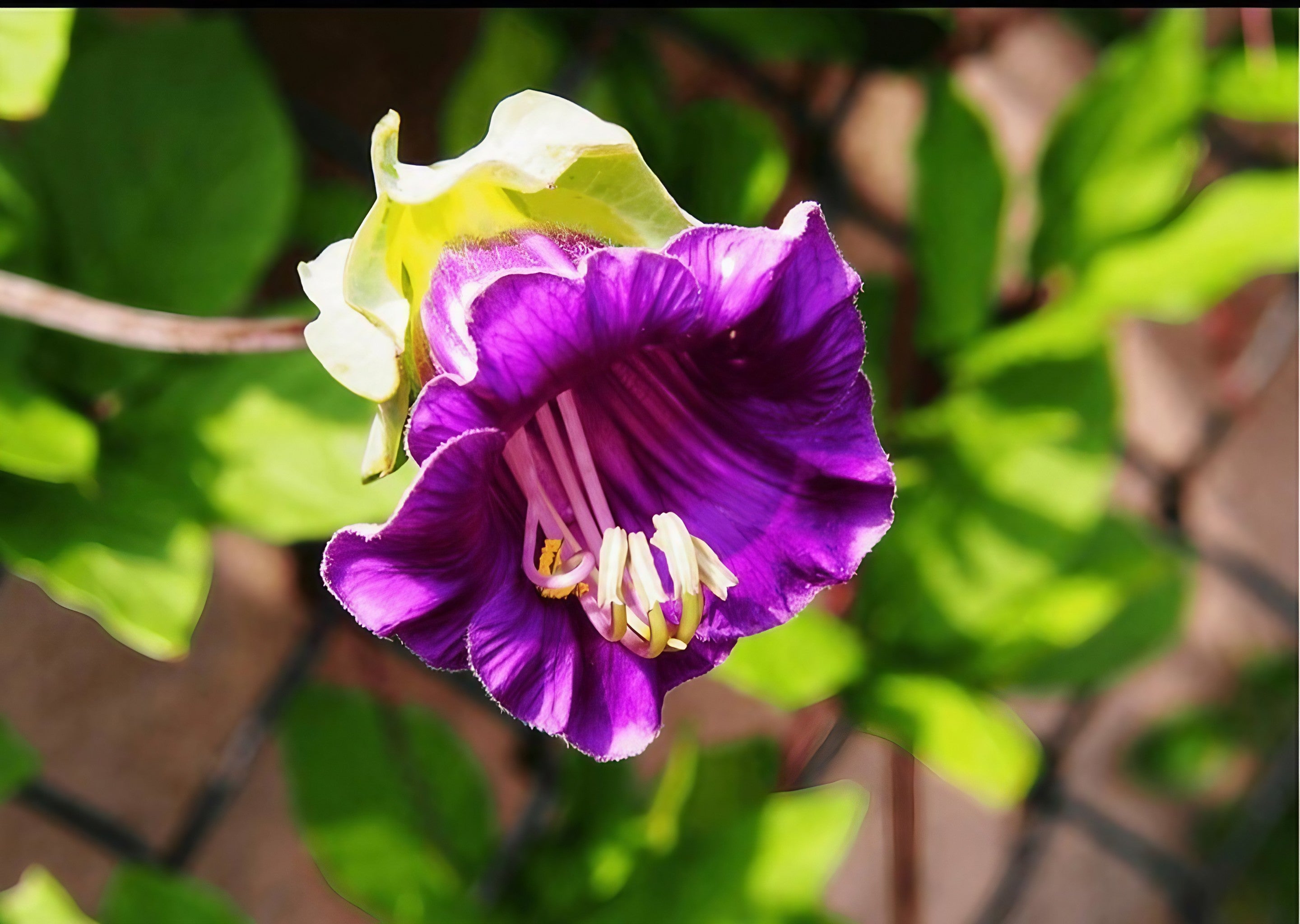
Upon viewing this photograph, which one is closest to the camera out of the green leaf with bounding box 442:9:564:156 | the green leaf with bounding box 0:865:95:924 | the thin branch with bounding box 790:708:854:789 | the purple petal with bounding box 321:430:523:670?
the purple petal with bounding box 321:430:523:670

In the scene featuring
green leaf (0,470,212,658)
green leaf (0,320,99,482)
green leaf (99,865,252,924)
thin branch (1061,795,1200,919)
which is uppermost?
green leaf (0,320,99,482)

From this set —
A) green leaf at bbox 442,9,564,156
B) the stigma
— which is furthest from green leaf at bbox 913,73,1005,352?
the stigma

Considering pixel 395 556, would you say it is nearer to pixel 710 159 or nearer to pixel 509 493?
pixel 509 493

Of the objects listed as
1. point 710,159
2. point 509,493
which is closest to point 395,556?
point 509,493

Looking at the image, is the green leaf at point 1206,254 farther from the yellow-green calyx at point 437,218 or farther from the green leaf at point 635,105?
the yellow-green calyx at point 437,218

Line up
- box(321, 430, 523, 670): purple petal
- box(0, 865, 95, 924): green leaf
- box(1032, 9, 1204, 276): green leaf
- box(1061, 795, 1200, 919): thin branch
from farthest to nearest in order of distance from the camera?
1. box(1061, 795, 1200, 919): thin branch
2. box(1032, 9, 1204, 276): green leaf
3. box(0, 865, 95, 924): green leaf
4. box(321, 430, 523, 670): purple petal

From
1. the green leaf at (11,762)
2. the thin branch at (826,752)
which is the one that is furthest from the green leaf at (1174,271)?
the green leaf at (11,762)

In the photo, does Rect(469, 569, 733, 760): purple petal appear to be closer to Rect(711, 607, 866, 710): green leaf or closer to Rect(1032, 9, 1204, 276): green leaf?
Rect(711, 607, 866, 710): green leaf

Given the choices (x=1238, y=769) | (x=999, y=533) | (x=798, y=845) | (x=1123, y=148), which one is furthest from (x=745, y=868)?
(x=1238, y=769)
